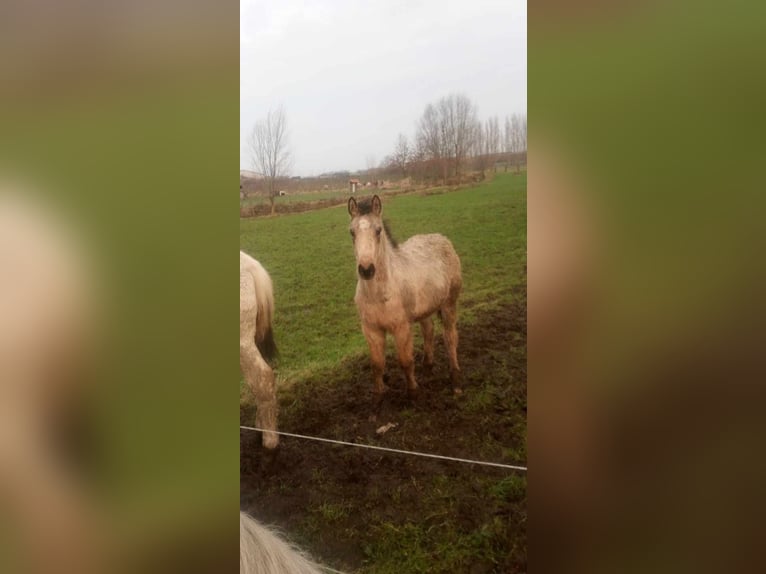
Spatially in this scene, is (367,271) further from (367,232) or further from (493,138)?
(493,138)

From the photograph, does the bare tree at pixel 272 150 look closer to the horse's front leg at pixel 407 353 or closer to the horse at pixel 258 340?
the horse at pixel 258 340

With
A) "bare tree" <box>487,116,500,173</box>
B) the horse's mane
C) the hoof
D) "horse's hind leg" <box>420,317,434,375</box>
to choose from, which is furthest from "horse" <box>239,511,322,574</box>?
"bare tree" <box>487,116,500,173</box>

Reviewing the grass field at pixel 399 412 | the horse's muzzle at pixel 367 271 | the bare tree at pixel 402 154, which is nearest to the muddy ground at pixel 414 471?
the grass field at pixel 399 412

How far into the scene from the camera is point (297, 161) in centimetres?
278

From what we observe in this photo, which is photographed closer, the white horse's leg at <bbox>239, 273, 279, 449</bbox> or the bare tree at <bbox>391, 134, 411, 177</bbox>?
the bare tree at <bbox>391, 134, 411, 177</bbox>

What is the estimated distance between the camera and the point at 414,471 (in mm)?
2367

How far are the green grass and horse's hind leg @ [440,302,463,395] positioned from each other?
38 millimetres

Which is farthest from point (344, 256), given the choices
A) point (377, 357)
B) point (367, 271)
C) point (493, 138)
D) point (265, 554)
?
point (265, 554)

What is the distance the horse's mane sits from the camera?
254 centimetres

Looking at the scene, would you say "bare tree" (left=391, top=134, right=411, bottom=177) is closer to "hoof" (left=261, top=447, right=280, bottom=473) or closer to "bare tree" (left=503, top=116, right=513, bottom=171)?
"bare tree" (left=503, top=116, right=513, bottom=171)
